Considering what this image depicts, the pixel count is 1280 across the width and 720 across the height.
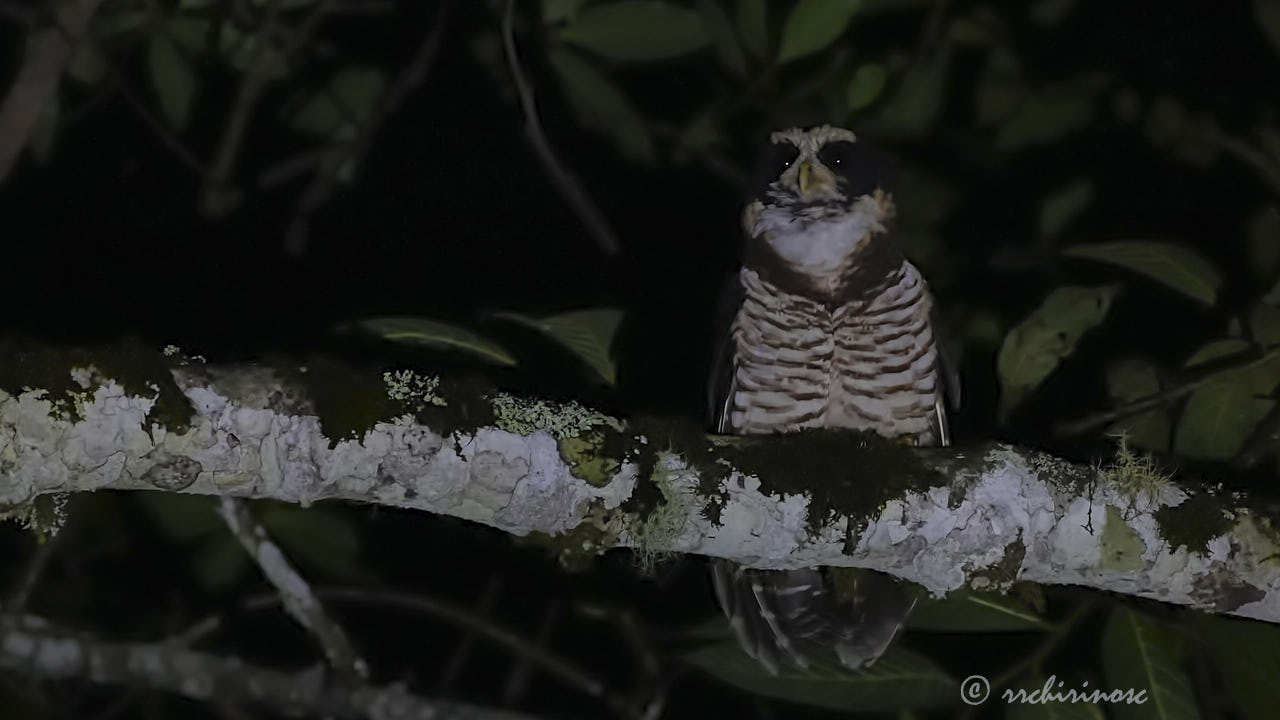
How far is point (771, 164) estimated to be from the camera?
157 cm

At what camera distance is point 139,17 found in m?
1.54

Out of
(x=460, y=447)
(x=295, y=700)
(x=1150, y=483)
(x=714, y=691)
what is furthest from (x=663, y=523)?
(x=714, y=691)

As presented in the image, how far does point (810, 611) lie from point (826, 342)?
347 mm

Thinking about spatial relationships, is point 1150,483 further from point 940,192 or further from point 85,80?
point 85,80

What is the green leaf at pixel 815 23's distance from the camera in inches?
52.1

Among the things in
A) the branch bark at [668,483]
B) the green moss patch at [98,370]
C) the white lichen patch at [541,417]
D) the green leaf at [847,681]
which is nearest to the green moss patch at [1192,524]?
the branch bark at [668,483]

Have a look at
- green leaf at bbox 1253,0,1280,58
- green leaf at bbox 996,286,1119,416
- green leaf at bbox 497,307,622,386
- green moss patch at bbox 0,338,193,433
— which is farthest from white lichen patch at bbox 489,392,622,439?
green leaf at bbox 1253,0,1280,58

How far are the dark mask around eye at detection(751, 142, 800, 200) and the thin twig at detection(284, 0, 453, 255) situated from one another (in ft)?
1.72

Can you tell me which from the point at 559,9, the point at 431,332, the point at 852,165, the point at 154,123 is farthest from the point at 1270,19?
the point at 154,123

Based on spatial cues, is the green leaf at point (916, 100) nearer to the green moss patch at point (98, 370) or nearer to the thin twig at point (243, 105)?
the thin twig at point (243, 105)

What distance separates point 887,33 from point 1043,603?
913 millimetres

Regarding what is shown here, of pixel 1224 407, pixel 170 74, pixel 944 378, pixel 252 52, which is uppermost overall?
pixel 252 52

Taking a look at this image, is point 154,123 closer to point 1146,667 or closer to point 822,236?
point 822,236

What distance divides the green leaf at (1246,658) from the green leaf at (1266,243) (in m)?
0.47
